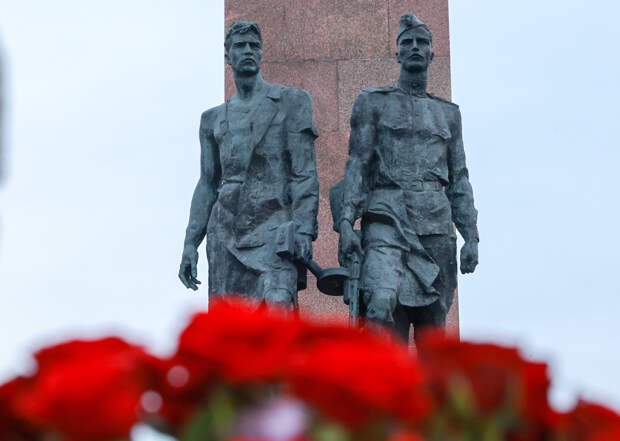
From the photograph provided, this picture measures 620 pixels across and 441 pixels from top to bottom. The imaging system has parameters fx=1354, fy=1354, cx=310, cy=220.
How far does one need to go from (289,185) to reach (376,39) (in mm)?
4124

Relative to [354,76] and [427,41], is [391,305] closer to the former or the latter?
[427,41]

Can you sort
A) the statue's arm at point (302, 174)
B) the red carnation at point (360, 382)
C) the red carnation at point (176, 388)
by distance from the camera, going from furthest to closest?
1. the statue's arm at point (302, 174)
2. the red carnation at point (176, 388)
3. the red carnation at point (360, 382)

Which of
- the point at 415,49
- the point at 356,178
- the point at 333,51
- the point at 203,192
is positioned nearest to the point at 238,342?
the point at 356,178

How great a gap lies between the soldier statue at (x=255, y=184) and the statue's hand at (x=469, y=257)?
1090 millimetres

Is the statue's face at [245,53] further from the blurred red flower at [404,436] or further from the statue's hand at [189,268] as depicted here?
the blurred red flower at [404,436]

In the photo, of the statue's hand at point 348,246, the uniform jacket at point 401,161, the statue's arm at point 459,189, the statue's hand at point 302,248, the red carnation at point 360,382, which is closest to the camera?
the red carnation at point 360,382

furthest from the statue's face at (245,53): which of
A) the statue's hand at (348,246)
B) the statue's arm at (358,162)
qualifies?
the statue's hand at (348,246)

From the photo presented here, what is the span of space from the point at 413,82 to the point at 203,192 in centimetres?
182

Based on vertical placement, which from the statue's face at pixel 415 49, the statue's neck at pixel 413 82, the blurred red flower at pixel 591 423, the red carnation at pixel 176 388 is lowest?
the blurred red flower at pixel 591 423

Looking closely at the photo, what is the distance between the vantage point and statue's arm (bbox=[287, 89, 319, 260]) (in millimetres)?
9711

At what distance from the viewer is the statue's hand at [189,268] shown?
33.7ft

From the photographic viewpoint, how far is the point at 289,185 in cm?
1004

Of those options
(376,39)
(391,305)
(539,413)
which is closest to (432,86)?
(376,39)

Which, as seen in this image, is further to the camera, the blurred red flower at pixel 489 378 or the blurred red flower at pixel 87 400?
the blurred red flower at pixel 489 378
